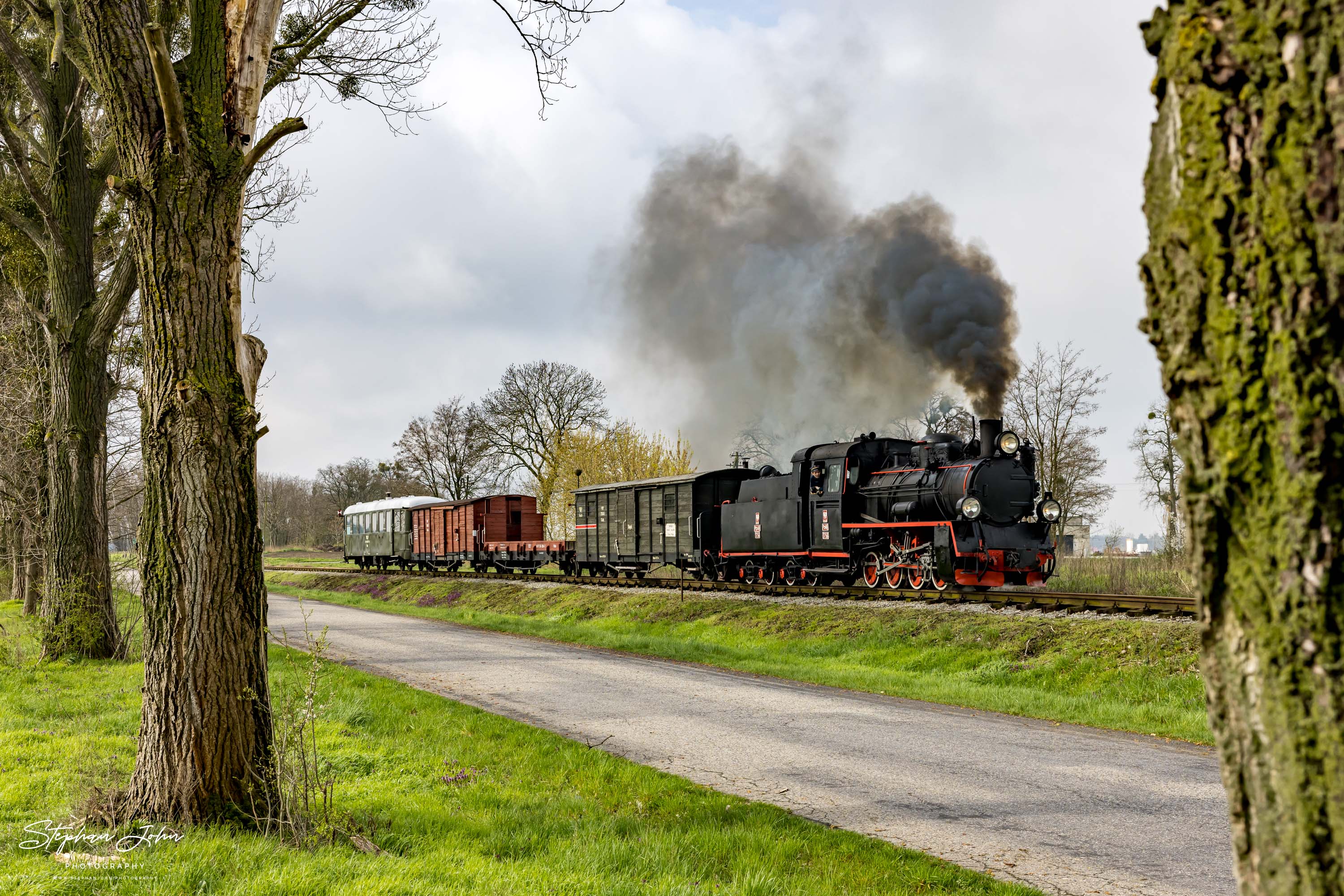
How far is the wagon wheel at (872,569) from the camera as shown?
64.1ft

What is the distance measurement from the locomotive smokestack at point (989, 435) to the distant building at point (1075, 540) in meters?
9.89

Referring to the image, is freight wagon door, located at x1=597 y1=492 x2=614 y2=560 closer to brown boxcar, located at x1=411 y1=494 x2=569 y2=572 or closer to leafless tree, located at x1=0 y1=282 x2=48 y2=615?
brown boxcar, located at x1=411 y1=494 x2=569 y2=572

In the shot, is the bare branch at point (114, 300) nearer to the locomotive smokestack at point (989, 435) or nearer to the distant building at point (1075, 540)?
the locomotive smokestack at point (989, 435)

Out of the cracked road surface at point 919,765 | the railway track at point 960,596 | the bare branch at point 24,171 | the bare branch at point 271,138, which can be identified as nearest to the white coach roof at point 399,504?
the railway track at point 960,596

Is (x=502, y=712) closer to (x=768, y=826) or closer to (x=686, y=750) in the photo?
(x=686, y=750)

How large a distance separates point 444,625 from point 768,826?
15402 millimetres

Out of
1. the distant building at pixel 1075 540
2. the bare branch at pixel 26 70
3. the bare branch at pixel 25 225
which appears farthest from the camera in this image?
the distant building at pixel 1075 540

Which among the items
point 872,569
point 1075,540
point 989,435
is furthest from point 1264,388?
point 1075,540

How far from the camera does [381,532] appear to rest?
44.6 meters

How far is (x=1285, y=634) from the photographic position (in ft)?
5.23

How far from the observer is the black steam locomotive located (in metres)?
17.3


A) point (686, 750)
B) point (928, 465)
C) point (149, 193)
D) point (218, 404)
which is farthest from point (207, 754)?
point (928, 465)

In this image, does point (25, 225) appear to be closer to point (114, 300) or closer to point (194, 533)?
point (114, 300)

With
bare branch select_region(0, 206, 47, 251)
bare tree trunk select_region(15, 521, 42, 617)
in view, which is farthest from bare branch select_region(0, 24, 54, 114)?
bare tree trunk select_region(15, 521, 42, 617)
